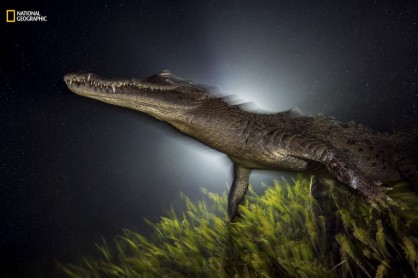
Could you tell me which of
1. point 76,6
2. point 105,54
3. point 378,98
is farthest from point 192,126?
point 378,98

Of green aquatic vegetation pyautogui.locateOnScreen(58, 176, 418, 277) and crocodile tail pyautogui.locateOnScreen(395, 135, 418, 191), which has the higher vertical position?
crocodile tail pyautogui.locateOnScreen(395, 135, 418, 191)

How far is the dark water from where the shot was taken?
431cm

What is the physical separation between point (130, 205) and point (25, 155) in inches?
90.0

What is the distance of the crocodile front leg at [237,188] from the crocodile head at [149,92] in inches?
47.2

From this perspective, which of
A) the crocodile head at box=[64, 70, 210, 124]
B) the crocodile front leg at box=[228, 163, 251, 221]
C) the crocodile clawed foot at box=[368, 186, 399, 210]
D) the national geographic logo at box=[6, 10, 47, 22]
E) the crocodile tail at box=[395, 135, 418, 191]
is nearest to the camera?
the crocodile clawed foot at box=[368, 186, 399, 210]

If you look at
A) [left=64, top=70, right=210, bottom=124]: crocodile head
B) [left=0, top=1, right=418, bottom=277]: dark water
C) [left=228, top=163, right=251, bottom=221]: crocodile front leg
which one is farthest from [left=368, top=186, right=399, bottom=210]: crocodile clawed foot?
[left=0, top=1, right=418, bottom=277]: dark water

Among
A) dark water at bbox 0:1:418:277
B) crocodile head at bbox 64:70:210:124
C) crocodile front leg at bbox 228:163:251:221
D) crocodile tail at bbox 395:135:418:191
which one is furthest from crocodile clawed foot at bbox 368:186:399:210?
dark water at bbox 0:1:418:277

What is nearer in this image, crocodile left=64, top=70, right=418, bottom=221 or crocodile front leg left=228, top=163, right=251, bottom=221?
crocodile left=64, top=70, right=418, bottom=221

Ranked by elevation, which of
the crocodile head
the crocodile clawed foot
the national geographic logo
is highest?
the national geographic logo

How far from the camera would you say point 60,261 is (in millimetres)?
4906

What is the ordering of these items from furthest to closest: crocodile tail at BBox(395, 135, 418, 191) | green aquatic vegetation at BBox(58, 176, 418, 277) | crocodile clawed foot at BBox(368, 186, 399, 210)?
crocodile tail at BBox(395, 135, 418, 191) < crocodile clawed foot at BBox(368, 186, 399, 210) < green aquatic vegetation at BBox(58, 176, 418, 277)

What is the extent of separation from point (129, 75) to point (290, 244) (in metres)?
3.24

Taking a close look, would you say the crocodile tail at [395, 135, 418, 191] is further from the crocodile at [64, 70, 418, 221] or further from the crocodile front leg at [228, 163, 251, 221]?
the crocodile front leg at [228, 163, 251, 221]

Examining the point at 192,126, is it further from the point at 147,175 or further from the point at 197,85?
the point at 147,175
